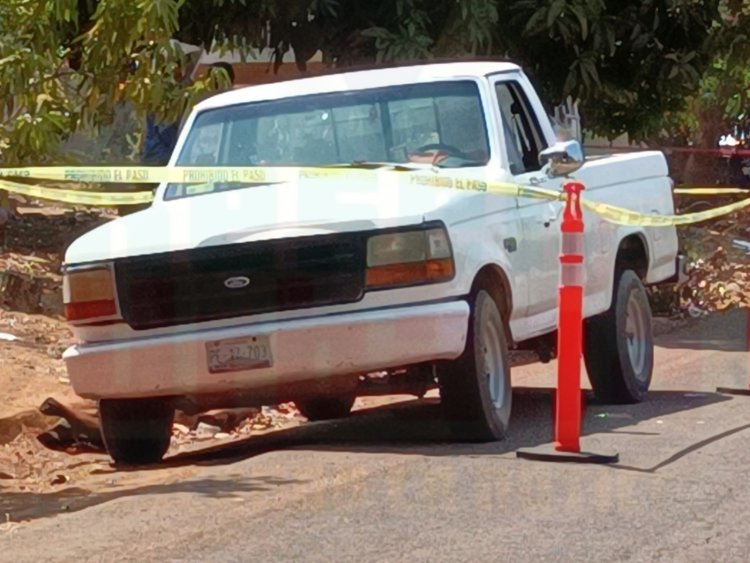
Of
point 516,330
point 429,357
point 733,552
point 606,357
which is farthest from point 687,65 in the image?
point 733,552

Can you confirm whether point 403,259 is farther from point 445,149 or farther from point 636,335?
point 636,335

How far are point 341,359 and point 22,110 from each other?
392 cm

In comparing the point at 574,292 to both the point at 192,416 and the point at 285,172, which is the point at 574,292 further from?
the point at 192,416

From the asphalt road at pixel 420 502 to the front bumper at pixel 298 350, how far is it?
1.33 ft

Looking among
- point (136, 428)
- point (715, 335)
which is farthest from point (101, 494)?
point (715, 335)

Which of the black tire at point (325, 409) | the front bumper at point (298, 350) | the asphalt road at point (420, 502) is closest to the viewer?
the asphalt road at point (420, 502)

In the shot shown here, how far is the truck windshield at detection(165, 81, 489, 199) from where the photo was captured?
9.98m

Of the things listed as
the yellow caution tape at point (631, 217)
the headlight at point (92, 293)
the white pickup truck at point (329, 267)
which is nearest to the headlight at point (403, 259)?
the white pickup truck at point (329, 267)

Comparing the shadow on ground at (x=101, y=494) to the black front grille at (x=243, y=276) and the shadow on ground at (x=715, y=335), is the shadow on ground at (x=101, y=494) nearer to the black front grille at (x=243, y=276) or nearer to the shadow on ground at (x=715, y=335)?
the black front grille at (x=243, y=276)

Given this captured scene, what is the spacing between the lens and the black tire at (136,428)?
9.19 m

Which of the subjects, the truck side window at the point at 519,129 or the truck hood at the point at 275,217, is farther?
the truck side window at the point at 519,129

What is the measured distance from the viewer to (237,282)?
8695 mm

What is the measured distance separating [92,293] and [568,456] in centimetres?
235

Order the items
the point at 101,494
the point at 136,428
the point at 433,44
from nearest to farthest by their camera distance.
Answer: the point at 101,494
the point at 136,428
the point at 433,44
